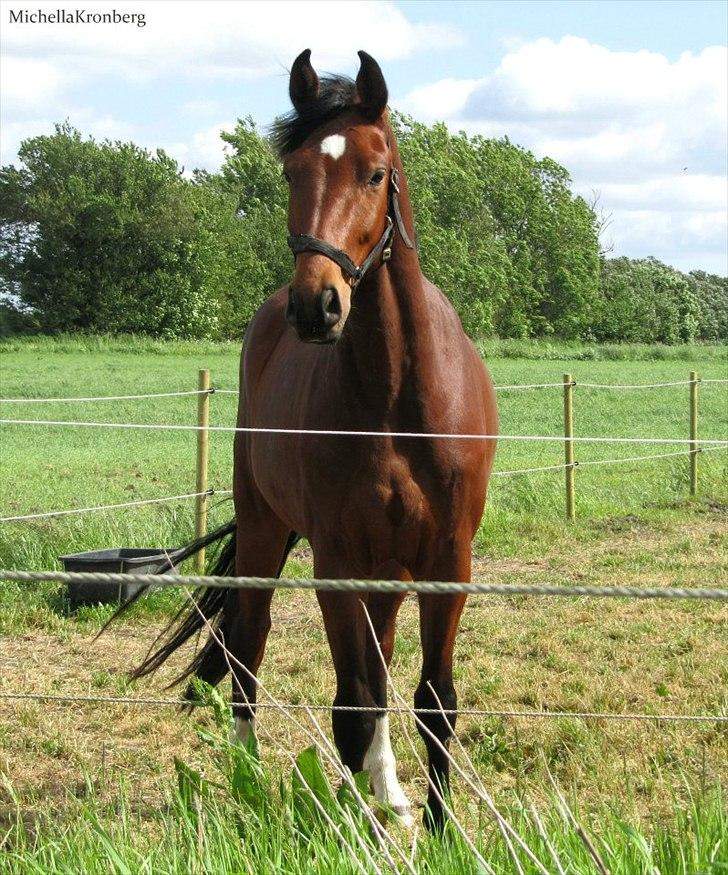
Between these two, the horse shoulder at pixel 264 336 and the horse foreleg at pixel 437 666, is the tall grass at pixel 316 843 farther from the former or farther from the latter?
the horse shoulder at pixel 264 336

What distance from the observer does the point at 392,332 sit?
3721 mm

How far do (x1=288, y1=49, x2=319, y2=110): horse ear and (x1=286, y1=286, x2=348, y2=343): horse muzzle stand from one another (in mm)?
848

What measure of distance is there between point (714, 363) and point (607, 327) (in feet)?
71.9

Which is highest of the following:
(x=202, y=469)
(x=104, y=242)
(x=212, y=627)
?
(x=104, y=242)

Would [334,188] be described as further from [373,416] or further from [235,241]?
[235,241]

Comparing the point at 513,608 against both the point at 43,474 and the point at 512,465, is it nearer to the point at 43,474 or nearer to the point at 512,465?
the point at 512,465

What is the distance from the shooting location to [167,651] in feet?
16.6

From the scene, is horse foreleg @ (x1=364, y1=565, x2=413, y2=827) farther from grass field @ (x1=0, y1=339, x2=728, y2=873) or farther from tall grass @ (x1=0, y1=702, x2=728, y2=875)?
tall grass @ (x1=0, y1=702, x2=728, y2=875)

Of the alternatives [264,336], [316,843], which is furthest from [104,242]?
[316,843]

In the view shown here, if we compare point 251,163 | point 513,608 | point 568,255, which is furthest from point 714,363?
point 513,608

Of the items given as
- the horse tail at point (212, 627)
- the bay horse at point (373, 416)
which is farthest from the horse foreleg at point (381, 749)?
the horse tail at point (212, 627)

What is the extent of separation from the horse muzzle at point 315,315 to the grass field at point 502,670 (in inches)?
49.5

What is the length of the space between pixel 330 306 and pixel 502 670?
294cm

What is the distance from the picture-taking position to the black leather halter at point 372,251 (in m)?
3.23
